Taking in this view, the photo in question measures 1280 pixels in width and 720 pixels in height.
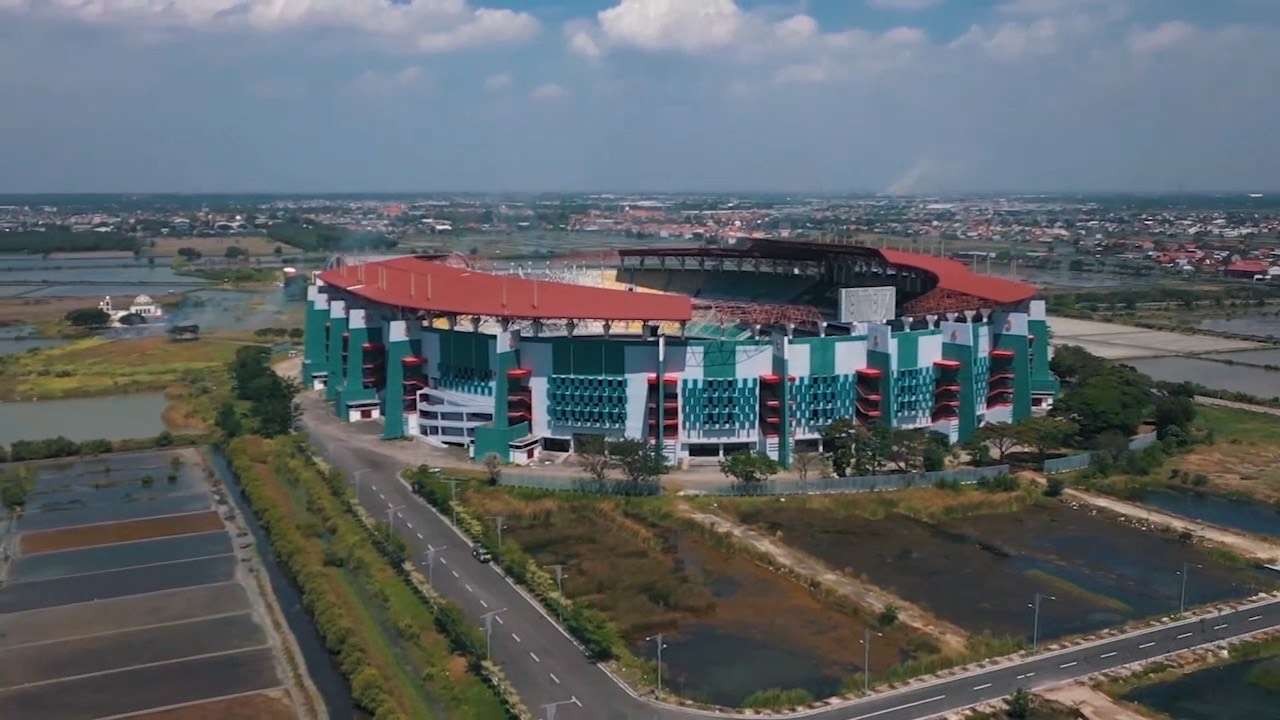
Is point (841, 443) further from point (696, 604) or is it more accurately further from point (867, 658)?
point (867, 658)

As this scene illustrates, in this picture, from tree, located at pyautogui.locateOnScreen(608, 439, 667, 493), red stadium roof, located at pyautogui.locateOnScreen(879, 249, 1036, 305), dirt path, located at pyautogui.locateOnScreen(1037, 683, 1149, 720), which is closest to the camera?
dirt path, located at pyautogui.locateOnScreen(1037, 683, 1149, 720)

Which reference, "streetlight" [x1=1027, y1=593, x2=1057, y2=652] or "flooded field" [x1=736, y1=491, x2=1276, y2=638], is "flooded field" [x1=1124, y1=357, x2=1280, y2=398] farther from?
"streetlight" [x1=1027, y1=593, x2=1057, y2=652]

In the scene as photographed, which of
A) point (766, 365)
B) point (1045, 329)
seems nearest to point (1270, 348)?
point (1045, 329)

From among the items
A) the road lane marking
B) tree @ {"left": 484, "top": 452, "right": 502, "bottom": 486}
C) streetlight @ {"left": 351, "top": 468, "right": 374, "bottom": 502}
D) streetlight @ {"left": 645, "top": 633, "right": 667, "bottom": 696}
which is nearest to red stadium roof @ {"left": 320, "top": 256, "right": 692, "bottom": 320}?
tree @ {"left": 484, "top": 452, "right": 502, "bottom": 486}

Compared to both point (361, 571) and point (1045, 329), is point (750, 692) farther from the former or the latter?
point (1045, 329)

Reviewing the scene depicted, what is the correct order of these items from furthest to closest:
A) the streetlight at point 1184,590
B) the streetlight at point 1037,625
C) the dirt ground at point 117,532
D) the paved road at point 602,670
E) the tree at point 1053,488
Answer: the tree at point 1053,488
the dirt ground at point 117,532
the streetlight at point 1184,590
the streetlight at point 1037,625
the paved road at point 602,670

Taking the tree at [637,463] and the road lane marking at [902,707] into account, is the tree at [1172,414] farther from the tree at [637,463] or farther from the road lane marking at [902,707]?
the road lane marking at [902,707]

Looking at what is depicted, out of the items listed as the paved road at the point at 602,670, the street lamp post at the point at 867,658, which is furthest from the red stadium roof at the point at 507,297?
the street lamp post at the point at 867,658
